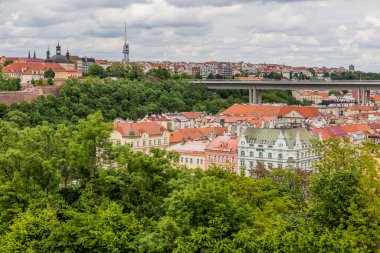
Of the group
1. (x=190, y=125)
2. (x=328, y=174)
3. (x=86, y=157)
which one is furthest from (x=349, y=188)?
(x=190, y=125)

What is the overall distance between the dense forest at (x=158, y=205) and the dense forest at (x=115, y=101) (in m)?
58.7

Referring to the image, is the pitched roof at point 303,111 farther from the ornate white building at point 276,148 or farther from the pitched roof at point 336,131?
the ornate white building at point 276,148

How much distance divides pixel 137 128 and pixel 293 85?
241ft

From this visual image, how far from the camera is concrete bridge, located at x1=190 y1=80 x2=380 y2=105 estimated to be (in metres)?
140

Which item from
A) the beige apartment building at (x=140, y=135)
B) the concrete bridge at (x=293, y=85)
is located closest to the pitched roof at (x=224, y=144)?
the beige apartment building at (x=140, y=135)

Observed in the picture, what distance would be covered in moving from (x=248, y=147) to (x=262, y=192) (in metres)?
30.5

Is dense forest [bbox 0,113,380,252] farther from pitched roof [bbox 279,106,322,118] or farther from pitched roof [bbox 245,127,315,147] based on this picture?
pitched roof [bbox 279,106,322,118]

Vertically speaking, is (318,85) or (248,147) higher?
(318,85)

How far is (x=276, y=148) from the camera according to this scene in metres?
64.2

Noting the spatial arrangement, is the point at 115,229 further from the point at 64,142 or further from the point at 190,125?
the point at 190,125

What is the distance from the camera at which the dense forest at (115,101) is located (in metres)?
102

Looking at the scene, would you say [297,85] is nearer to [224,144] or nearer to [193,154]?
[193,154]

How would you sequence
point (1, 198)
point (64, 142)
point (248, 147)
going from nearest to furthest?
point (1, 198) → point (64, 142) → point (248, 147)

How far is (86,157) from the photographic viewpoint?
35.9m
